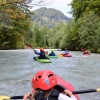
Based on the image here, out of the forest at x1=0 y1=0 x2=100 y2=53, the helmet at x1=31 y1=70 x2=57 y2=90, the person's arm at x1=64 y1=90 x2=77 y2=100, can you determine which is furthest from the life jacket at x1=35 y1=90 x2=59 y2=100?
the forest at x1=0 y1=0 x2=100 y2=53

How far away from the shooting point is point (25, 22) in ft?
123

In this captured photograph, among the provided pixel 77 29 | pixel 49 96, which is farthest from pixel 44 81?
pixel 77 29

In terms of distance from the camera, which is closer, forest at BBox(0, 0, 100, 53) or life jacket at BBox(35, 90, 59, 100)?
life jacket at BBox(35, 90, 59, 100)

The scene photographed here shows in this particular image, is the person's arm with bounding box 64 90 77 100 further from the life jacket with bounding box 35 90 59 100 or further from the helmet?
the helmet

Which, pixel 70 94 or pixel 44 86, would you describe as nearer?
pixel 44 86

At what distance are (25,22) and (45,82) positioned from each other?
35.0 metres

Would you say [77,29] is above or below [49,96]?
above

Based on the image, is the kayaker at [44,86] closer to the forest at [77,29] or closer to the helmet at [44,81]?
the helmet at [44,81]

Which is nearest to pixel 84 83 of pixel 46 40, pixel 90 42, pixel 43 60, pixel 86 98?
pixel 86 98

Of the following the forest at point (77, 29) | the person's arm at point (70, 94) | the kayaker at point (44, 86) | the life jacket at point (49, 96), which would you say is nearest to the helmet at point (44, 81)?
the kayaker at point (44, 86)

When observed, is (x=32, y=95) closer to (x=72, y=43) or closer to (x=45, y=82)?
(x=45, y=82)

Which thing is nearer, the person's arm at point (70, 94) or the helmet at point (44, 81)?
the helmet at point (44, 81)

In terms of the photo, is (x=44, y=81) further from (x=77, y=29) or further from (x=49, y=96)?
(x=77, y=29)

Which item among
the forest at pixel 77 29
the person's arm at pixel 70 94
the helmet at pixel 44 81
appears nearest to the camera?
the helmet at pixel 44 81
